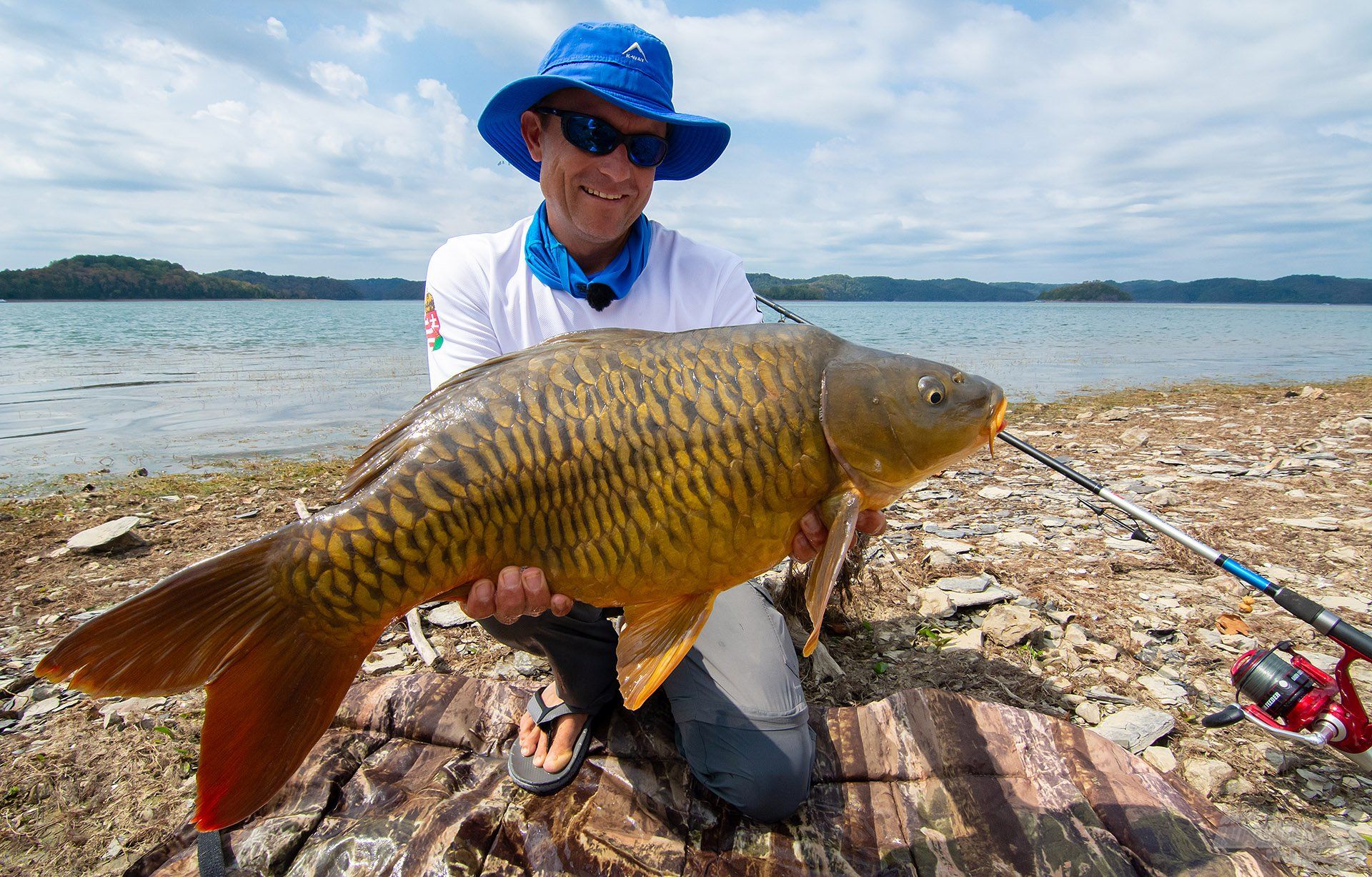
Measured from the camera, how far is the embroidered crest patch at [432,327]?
2.37 metres

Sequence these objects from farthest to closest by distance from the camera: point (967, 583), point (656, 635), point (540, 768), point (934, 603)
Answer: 1. point (967, 583)
2. point (934, 603)
3. point (540, 768)
4. point (656, 635)

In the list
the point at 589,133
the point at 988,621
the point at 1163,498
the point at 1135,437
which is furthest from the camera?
the point at 1135,437

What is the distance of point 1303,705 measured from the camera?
1895 mm

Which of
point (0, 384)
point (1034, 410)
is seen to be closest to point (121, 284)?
point (0, 384)

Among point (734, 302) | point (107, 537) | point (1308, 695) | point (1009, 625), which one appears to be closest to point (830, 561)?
point (734, 302)

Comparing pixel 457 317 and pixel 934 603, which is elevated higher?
pixel 457 317

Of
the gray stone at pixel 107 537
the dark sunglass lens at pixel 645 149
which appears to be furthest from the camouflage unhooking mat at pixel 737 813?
the gray stone at pixel 107 537

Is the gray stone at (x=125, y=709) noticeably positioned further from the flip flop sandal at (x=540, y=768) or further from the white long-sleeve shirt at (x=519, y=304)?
the white long-sleeve shirt at (x=519, y=304)

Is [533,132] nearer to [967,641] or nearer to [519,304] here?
[519,304]

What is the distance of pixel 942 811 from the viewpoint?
76.1 inches

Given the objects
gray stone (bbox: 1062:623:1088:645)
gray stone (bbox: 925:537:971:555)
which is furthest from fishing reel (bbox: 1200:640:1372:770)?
gray stone (bbox: 925:537:971:555)

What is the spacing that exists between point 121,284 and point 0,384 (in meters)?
58.2

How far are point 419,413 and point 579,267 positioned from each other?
1009 mm

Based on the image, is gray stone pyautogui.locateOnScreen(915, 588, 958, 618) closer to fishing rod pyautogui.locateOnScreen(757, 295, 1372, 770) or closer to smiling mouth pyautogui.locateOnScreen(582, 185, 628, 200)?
fishing rod pyautogui.locateOnScreen(757, 295, 1372, 770)
